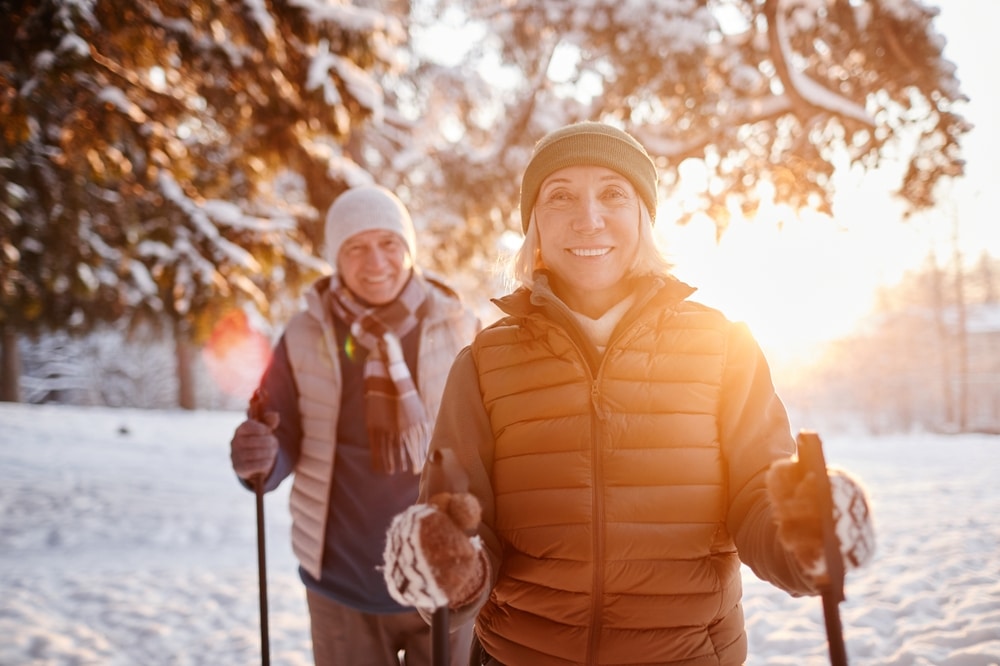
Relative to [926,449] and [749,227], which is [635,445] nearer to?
[749,227]

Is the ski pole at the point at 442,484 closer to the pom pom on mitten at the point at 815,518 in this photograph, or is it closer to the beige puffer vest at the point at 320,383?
the pom pom on mitten at the point at 815,518

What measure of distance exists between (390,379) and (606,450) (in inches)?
54.3

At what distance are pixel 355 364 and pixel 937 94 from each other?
16.5ft

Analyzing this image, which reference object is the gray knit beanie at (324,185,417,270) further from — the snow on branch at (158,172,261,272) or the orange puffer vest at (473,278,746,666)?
the snow on branch at (158,172,261,272)

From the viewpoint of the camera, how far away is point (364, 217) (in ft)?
8.83

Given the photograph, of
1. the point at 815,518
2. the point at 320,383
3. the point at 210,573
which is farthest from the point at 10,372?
the point at 815,518

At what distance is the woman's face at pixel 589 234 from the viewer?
5.25 feet

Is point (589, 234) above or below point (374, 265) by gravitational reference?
below

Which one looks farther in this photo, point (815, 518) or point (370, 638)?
point (370, 638)

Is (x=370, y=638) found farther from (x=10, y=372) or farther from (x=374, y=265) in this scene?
(x=10, y=372)

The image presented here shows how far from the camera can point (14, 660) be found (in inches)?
157

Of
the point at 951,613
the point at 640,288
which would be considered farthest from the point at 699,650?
the point at 951,613

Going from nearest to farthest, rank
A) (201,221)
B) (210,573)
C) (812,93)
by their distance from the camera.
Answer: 1. (812,93)
2. (201,221)
3. (210,573)

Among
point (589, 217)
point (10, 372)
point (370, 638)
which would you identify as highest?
point (589, 217)
